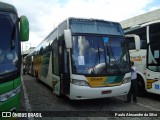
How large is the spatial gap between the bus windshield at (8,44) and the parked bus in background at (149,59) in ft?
19.6

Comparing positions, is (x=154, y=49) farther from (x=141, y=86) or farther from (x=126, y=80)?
(x=126, y=80)

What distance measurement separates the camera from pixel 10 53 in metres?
5.44

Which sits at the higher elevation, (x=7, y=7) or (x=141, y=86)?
(x=7, y=7)

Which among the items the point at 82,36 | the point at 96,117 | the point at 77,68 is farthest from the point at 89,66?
the point at 96,117

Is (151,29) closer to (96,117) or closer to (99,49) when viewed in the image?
(99,49)

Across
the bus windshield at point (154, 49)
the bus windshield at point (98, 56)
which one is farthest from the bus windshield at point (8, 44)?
the bus windshield at point (154, 49)

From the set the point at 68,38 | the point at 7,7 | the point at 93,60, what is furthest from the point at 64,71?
the point at 7,7

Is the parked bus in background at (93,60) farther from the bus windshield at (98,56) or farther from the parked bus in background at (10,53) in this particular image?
the parked bus in background at (10,53)

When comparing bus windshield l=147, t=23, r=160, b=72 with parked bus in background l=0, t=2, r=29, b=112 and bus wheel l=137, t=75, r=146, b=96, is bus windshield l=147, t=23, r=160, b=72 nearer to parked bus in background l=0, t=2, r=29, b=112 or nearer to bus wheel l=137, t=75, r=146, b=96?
bus wheel l=137, t=75, r=146, b=96

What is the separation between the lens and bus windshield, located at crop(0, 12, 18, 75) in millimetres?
5263

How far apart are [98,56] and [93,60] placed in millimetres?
249

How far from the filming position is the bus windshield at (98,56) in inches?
320

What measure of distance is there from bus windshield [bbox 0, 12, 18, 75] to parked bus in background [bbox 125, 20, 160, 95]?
19.6 feet

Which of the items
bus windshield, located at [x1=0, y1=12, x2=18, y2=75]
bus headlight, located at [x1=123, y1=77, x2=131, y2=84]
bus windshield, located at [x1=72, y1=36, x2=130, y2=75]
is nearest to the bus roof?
bus windshield, located at [x1=0, y1=12, x2=18, y2=75]
